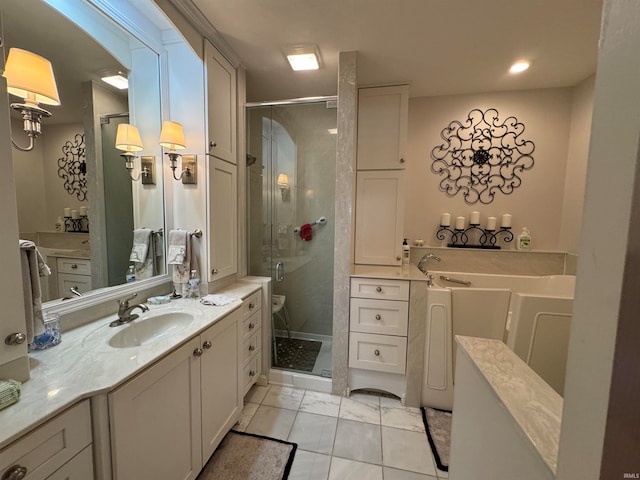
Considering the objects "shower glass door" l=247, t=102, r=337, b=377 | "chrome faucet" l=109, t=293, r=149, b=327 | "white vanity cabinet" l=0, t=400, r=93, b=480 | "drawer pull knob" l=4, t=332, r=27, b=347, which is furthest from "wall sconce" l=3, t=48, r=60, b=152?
"shower glass door" l=247, t=102, r=337, b=377

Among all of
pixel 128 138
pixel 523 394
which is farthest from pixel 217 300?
pixel 523 394

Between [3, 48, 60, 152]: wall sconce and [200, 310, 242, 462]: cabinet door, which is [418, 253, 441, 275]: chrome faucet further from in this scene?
[3, 48, 60, 152]: wall sconce

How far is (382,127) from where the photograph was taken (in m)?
2.23

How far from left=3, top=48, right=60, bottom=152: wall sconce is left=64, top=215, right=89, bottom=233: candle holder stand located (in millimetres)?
434

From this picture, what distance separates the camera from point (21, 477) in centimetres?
66

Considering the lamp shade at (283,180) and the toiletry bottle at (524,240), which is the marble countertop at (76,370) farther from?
the toiletry bottle at (524,240)

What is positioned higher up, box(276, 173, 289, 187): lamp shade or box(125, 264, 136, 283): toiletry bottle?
box(276, 173, 289, 187): lamp shade

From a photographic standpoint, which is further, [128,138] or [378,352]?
[378,352]

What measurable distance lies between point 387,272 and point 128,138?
1966 millimetres

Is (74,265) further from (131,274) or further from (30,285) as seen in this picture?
(30,285)

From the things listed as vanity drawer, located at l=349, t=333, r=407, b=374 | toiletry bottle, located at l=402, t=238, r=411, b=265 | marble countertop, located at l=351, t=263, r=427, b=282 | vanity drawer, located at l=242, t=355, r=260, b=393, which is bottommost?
vanity drawer, located at l=242, t=355, r=260, b=393

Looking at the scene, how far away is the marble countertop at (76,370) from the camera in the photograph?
0.71 meters

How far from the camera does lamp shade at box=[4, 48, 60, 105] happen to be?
3.05ft

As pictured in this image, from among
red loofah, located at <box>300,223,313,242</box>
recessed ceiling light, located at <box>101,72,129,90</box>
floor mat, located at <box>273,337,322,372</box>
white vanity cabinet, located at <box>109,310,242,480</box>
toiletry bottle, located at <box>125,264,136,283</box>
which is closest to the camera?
white vanity cabinet, located at <box>109,310,242,480</box>
